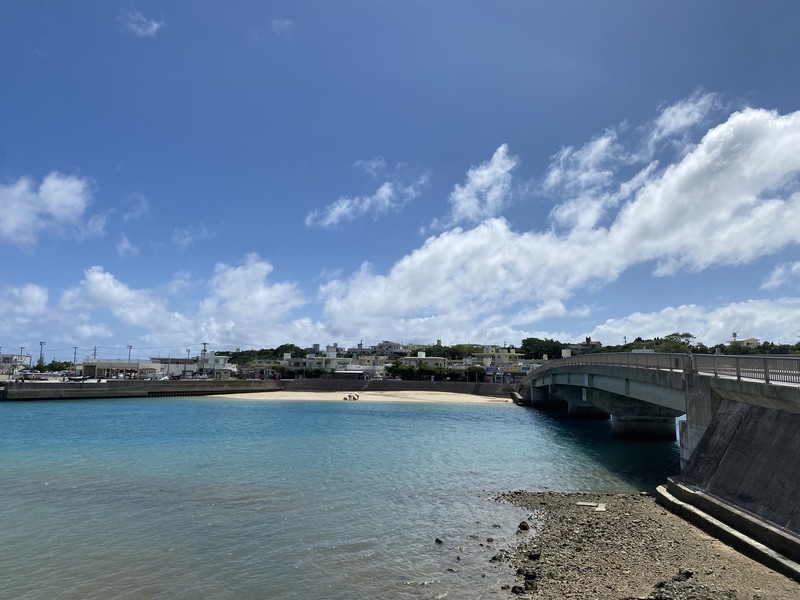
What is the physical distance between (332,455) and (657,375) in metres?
19.6

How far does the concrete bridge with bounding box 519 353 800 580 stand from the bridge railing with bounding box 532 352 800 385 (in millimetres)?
37

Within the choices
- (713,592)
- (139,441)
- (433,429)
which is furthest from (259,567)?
(433,429)

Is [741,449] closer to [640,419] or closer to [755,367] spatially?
[755,367]

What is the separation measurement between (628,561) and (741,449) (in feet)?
19.2

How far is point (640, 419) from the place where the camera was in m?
40.2

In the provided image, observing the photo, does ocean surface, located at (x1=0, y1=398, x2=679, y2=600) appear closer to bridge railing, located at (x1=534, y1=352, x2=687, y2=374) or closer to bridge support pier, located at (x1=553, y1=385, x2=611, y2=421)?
bridge railing, located at (x1=534, y1=352, x2=687, y2=374)

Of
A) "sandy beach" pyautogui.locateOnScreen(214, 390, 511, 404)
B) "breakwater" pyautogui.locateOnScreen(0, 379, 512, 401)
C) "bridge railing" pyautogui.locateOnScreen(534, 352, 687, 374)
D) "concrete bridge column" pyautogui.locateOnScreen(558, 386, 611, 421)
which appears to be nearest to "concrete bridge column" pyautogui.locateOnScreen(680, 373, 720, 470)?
"bridge railing" pyautogui.locateOnScreen(534, 352, 687, 374)

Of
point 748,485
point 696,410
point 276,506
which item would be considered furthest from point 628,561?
point 276,506

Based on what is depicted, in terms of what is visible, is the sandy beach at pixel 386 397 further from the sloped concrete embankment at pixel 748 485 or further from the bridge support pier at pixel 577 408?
the sloped concrete embankment at pixel 748 485

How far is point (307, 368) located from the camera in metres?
143

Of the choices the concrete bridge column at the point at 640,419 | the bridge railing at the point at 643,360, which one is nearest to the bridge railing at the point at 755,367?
the bridge railing at the point at 643,360

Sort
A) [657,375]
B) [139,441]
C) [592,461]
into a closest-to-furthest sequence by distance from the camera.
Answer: [657,375], [592,461], [139,441]

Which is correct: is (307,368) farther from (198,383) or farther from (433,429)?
(433,429)

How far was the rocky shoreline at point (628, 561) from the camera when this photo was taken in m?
10.9
